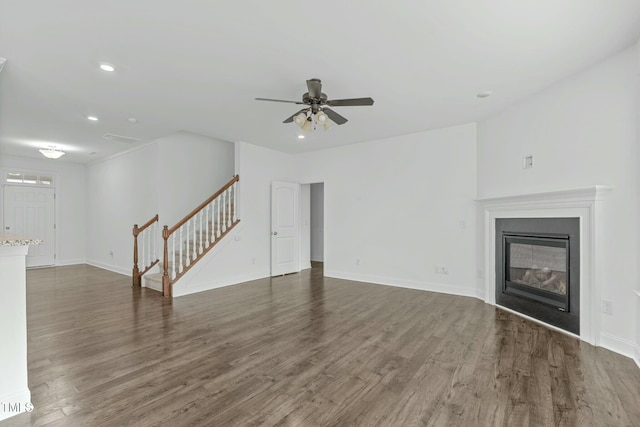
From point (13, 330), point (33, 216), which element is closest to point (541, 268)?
point (13, 330)

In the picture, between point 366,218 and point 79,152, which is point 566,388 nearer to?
point 366,218

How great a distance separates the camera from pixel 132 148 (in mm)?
6617

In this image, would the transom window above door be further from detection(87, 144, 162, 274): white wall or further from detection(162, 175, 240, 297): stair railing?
detection(162, 175, 240, 297): stair railing

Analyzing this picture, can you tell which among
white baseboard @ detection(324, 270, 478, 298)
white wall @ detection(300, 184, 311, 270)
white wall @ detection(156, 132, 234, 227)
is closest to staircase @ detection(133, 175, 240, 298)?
white wall @ detection(156, 132, 234, 227)

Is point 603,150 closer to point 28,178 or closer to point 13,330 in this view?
point 13,330

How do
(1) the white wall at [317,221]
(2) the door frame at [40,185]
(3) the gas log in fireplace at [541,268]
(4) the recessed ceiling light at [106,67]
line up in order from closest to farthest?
(4) the recessed ceiling light at [106,67] < (3) the gas log in fireplace at [541,268] < (2) the door frame at [40,185] < (1) the white wall at [317,221]

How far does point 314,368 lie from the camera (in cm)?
248

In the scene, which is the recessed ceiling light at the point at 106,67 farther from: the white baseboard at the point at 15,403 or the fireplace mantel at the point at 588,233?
the fireplace mantel at the point at 588,233

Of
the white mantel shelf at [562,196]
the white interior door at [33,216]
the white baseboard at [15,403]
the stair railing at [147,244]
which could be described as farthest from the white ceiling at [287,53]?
the white interior door at [33,216]

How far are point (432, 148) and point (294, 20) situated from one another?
3.54 m

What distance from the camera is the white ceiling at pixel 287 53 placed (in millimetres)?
2217

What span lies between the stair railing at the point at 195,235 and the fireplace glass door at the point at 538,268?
15.0ft

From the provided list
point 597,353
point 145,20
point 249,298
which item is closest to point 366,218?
point 249,298

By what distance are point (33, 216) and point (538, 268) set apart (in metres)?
10.5
